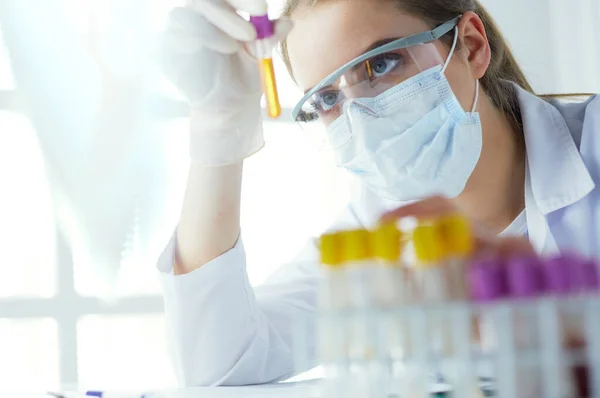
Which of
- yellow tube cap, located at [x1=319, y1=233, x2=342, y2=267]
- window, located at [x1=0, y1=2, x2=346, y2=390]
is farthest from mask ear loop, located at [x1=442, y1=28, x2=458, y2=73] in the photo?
window, located at [x1=0, y1=2, x2=346, y2=390]

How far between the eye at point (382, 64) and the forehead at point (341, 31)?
33mm

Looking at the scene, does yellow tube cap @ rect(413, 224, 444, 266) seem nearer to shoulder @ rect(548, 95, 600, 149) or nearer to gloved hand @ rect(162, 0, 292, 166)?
gloved hand @ rect(162, 0, 292, 166)

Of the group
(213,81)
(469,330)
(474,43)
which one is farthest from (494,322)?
(474,43)

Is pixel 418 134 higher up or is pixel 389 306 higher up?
pixel 418 134

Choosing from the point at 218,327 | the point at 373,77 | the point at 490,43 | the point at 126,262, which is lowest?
the point at 218,327

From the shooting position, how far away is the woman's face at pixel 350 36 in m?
1.19

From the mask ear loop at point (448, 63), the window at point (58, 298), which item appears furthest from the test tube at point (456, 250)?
the window at point (58, 298)

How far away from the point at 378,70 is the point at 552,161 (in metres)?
0.34

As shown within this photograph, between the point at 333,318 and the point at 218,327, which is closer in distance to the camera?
the point at 333,318

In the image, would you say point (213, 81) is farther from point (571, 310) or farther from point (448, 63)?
point (571, 310)

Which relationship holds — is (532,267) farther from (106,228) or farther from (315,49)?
(106,228)

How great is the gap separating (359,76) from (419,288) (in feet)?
2.46

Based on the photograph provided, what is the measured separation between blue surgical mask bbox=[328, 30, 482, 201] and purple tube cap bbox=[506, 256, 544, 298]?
75 cm

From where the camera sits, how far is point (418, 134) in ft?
3.85
